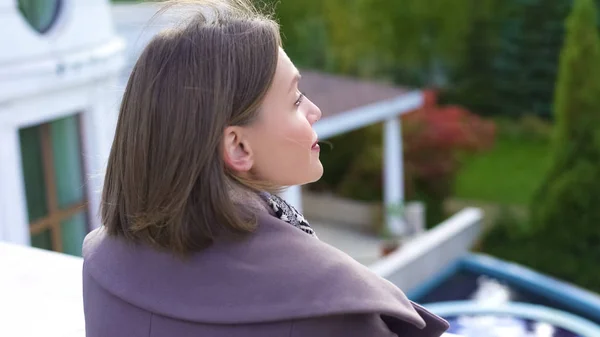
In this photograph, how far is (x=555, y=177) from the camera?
10.3 meters

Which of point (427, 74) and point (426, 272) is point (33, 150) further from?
point (427, 74)

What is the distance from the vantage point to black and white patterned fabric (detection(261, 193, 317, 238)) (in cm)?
141

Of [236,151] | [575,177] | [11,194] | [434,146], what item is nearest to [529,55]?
[434,146]

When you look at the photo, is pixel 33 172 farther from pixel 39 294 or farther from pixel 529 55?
pixel 529 55

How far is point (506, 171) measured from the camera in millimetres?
15195

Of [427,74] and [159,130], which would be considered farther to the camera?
[427,74]

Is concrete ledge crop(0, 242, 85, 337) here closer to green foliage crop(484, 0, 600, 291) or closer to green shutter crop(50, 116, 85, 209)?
green shutter crop(50, 116, 85, 209)

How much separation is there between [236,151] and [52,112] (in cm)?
491

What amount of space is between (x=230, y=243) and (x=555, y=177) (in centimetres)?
957

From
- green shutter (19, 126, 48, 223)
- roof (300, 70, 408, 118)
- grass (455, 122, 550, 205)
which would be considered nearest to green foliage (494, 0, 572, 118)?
grass (455, 122, 550, 205)

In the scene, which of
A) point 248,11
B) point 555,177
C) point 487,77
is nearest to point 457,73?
point 487,77

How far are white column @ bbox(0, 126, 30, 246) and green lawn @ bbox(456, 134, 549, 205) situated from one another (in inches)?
365

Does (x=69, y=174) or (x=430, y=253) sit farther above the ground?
(x=69, y=174)

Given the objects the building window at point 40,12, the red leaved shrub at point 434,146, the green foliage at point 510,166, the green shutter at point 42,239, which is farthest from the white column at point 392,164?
the building window at point 40,12
